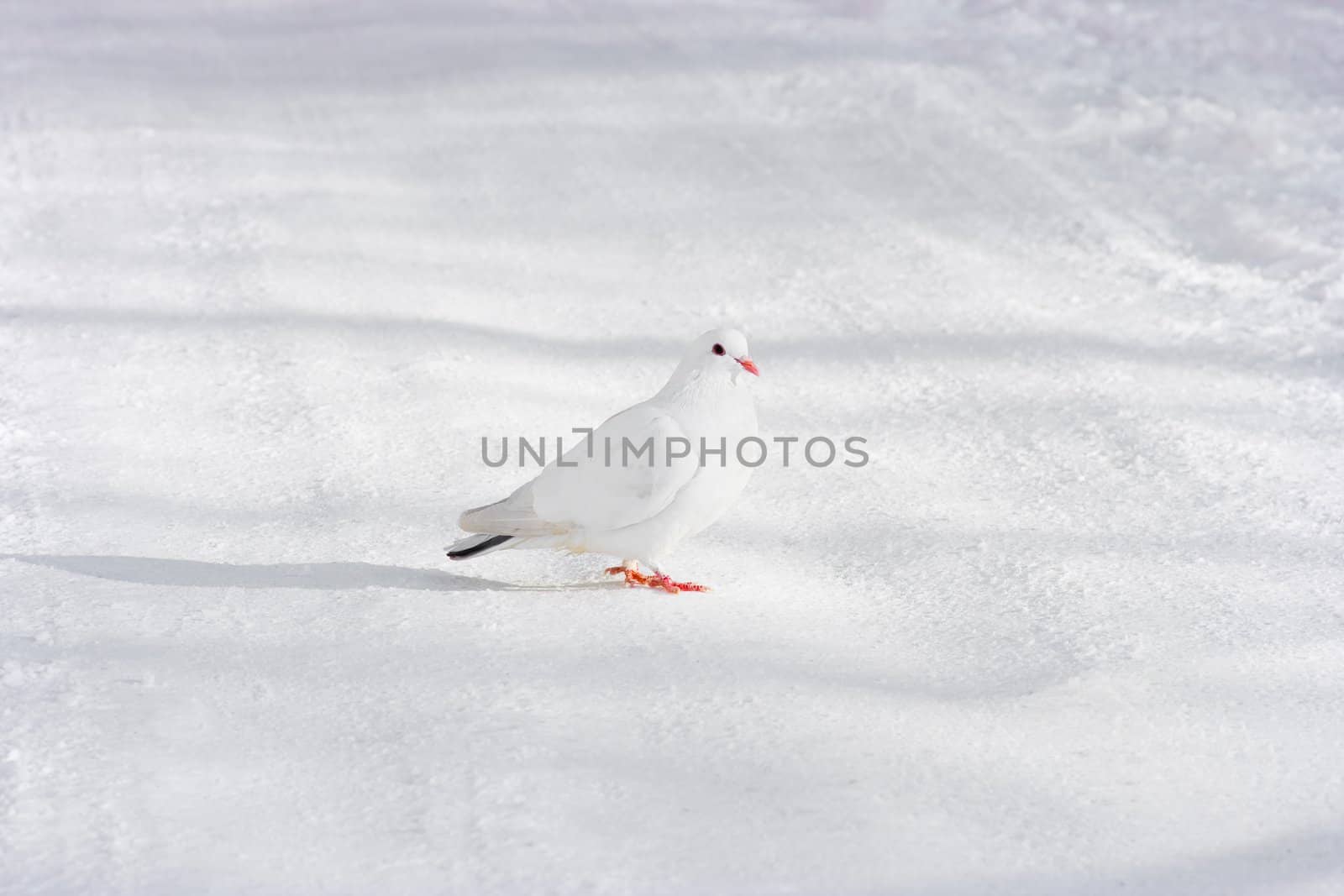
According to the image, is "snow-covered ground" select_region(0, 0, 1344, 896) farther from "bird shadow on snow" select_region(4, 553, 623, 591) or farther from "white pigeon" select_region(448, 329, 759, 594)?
"white pigeon" select_region(448, 329, 759, 594)

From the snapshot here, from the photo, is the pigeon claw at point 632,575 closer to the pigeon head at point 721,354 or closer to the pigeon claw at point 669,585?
the pigeon claw at point 669,585

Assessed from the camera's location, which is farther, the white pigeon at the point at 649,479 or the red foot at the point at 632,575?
the red foot at the point at 632,575

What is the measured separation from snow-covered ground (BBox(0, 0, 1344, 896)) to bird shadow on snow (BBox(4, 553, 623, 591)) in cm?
2

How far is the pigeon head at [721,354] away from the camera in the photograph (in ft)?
9.52

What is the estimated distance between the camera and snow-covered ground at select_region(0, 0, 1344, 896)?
227 centimetres

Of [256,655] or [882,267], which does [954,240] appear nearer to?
[882,267]

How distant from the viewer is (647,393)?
174 inches

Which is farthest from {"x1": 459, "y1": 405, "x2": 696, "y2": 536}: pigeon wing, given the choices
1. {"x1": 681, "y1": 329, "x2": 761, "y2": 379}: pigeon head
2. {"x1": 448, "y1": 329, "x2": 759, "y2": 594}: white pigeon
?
{"x1": 681, "y1": 329, "x2": 761, "y2": 379}: pigeon head

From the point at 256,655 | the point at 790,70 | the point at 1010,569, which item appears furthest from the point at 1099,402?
the point at 790,70

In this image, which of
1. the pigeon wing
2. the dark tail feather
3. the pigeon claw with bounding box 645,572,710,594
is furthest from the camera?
the pigeon claw with bounding box 645,572,710,594

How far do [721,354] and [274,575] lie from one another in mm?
1093

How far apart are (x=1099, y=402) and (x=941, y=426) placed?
525mm

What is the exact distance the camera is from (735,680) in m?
2.64

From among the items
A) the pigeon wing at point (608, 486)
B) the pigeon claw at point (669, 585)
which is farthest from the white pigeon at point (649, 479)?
the pigeon claw at point (669, 585)
